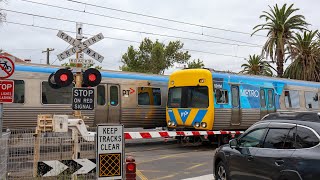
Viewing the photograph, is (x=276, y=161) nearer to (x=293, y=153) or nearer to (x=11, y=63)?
(x=293, y=153)

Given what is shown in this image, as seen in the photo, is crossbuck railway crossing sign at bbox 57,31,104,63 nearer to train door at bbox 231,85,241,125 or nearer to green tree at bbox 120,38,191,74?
train door at bbox 231,85,241,125

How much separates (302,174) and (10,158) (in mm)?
4851

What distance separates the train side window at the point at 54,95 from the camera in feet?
51.3

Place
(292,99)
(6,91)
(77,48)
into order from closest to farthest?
(6,91) → (77,48) → (292,99)

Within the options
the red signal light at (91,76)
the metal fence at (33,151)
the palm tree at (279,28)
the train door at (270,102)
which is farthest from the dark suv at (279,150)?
the palm tree at (279,28)

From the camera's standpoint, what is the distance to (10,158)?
7.50m

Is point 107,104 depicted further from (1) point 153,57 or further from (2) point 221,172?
(1) point 153,57

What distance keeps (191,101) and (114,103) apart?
3.19 metres

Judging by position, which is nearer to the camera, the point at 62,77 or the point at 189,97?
the point at 62,77

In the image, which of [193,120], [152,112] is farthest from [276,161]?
[152,112]

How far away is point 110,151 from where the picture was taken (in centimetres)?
749

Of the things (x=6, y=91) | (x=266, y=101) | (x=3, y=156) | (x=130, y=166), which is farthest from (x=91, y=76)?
(x=266, y=101)

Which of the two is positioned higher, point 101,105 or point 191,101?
point 191,101

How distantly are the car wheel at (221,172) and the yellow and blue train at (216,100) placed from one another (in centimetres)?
710
